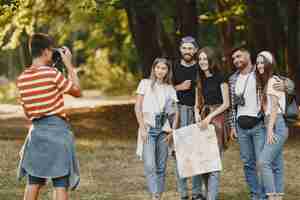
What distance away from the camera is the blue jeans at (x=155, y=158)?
827 centimetres

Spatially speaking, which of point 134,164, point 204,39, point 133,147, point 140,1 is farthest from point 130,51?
point 134,164

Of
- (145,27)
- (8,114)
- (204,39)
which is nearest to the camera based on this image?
(145,27)

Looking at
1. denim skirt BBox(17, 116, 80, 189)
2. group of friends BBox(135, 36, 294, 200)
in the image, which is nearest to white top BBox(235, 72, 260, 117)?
group of friends BBox(135, 36, 294, 200)

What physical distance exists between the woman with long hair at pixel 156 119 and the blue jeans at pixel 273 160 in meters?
1.10

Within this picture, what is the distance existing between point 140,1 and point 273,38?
217 inches

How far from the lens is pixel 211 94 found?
27.3ft

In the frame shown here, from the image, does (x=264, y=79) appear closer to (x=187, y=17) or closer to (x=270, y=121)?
(x=270, y=121)

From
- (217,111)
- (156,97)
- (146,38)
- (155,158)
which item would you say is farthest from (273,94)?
(146,38)

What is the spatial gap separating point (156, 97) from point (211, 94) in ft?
2.05

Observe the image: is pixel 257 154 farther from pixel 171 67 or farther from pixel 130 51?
pixel 130 51

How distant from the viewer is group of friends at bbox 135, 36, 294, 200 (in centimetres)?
805

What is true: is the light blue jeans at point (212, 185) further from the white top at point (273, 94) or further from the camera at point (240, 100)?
the white top at point (273, 94)

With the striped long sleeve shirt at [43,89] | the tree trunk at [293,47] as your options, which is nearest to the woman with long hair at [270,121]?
the striped long sleeve shirt at [43,89]

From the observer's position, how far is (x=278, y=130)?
8.04 meters
